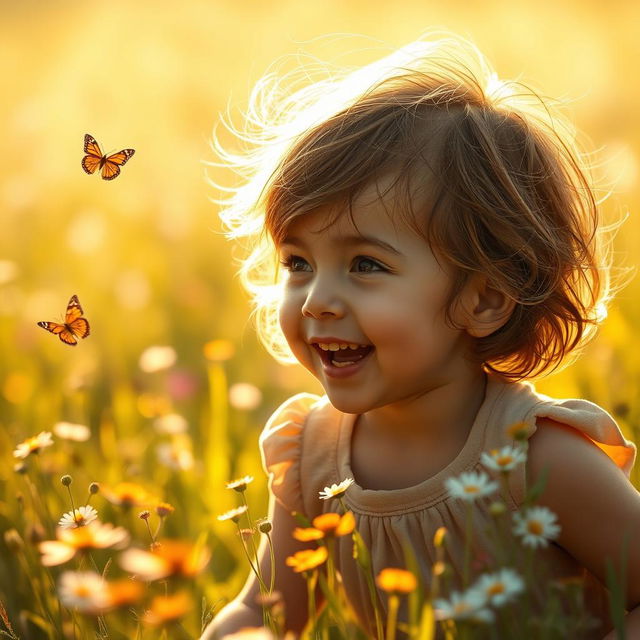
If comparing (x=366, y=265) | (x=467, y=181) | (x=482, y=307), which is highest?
(x=467, y=181)

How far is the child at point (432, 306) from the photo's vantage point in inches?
68.0

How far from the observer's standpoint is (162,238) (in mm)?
4832

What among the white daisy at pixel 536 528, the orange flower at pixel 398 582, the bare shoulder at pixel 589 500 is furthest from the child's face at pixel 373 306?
the orange flower at pixel 398 582

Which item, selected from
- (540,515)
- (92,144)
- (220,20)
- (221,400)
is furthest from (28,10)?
(540,515)

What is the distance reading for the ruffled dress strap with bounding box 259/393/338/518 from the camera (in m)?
2.02

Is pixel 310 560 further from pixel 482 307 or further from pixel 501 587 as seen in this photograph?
pixel 482 307

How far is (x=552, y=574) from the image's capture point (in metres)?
1.76

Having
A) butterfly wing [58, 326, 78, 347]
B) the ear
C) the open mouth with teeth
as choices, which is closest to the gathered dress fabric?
the ear

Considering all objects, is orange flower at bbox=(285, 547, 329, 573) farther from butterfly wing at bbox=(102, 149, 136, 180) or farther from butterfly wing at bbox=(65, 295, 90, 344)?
butterfly wing at bbox=(102, 149, 136, 180)

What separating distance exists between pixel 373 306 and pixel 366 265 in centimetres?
8

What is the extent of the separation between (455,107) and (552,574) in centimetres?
84

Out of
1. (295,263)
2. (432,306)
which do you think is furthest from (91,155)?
(432,306)

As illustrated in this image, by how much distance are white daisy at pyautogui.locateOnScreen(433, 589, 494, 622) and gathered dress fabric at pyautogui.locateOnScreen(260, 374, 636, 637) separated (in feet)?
1.80

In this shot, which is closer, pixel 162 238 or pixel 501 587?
pixel 501 587
